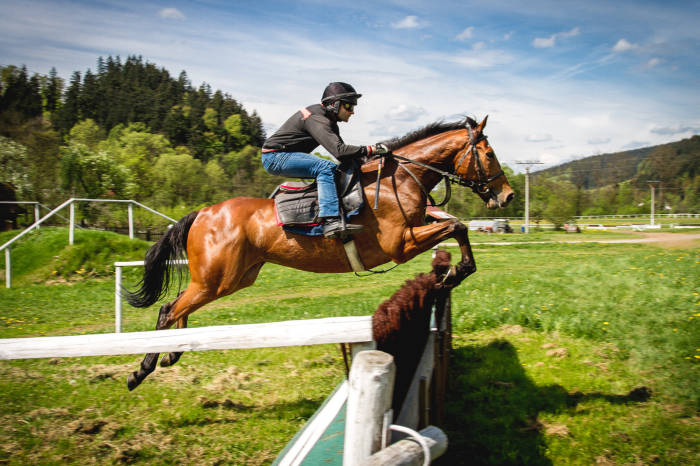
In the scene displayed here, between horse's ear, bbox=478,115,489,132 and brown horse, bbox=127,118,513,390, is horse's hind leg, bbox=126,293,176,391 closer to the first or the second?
brown horse, bbox=127,118,513,390

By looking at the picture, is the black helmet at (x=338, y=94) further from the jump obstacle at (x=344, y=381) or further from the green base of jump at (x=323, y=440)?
the green base of jump at (x=323, y=440)

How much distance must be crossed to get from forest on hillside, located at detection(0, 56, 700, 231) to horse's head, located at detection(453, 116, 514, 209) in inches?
135

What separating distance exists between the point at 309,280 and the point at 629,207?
3108 inches

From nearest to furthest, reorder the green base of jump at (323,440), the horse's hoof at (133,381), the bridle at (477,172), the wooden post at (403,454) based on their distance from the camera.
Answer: the wooden post at (403,454) < the green base of jump at (323,440) < the horse's hoof at (133,381) < the bridle at (477,172)

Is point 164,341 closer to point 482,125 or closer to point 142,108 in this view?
point 482,125

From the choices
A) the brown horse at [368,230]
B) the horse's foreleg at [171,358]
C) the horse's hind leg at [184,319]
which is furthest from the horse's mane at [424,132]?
the horse's foreleg at [171,358]

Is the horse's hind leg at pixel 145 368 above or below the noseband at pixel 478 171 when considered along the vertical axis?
below

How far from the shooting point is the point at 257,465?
3.63 m

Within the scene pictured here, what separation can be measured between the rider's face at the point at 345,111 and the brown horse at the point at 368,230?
51 centimetres

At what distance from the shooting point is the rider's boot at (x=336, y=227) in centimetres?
413

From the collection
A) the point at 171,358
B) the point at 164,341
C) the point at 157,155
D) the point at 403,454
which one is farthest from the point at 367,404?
the point at 157,155

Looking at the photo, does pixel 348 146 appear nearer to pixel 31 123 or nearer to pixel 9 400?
pixel 9 400

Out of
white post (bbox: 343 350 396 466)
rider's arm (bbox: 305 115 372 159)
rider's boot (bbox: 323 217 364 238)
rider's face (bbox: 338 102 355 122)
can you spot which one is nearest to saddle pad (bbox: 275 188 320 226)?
rider's boot (bbox: 323 217 364 238)

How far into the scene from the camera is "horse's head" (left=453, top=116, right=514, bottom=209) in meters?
4.48
